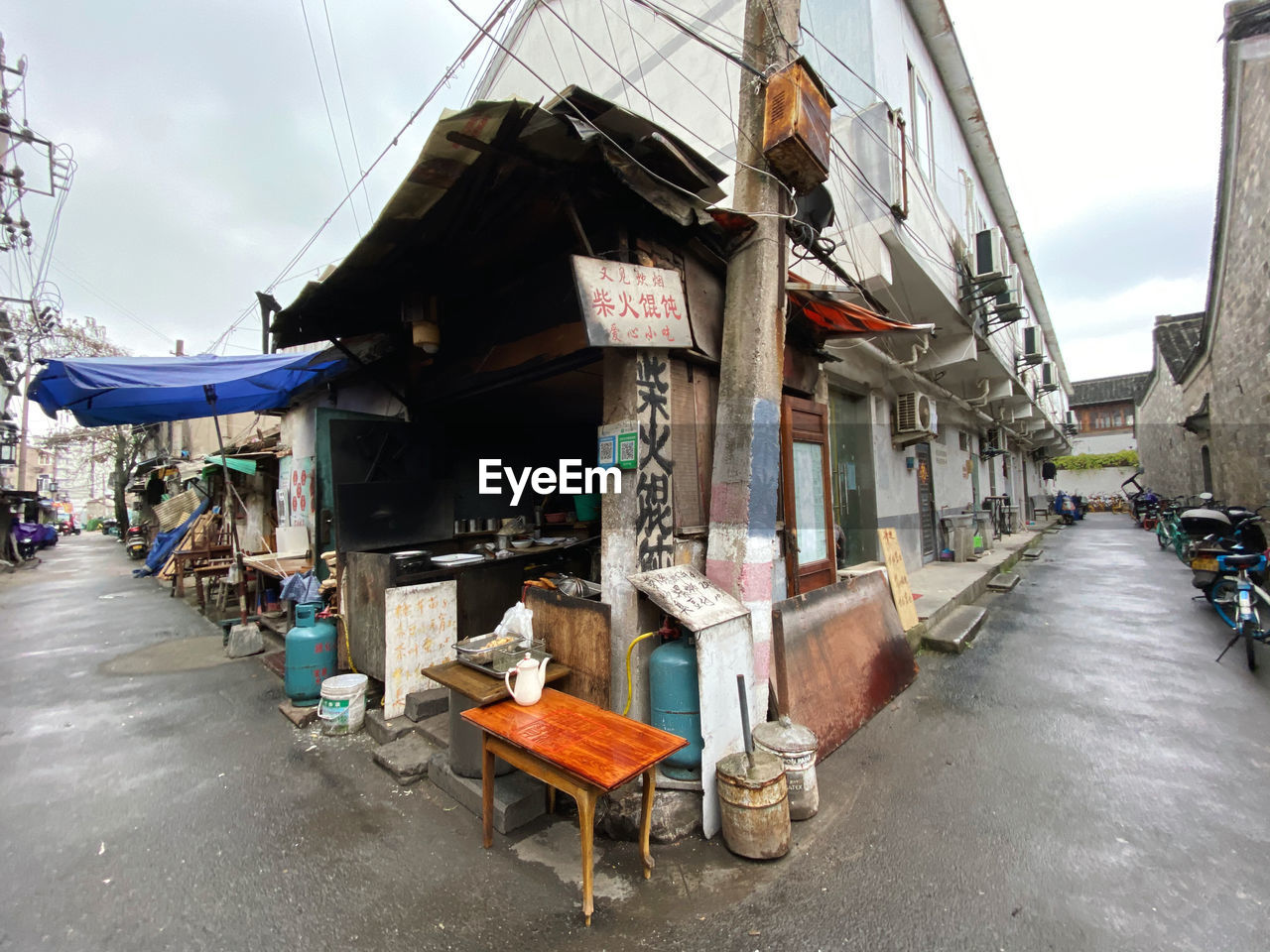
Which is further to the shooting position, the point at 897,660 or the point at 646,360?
the point at 897,660

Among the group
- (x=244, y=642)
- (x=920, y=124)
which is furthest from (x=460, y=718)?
(x=920, y=124)

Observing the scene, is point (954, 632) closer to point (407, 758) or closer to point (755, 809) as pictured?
point (755, 809)

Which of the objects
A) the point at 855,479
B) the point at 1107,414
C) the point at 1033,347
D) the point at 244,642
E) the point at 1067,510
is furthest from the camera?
the point at 1107,414

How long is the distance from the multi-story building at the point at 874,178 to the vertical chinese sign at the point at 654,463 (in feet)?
7.06

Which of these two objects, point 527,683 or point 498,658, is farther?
point 498,658

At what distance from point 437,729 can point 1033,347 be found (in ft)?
60.2

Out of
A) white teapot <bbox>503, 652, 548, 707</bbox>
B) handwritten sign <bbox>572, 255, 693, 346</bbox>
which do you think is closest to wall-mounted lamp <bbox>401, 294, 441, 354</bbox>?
handwritten sign <bbox>572, 255, 693, 346</bbox>

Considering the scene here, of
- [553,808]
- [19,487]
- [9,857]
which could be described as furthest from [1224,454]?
[19,487]

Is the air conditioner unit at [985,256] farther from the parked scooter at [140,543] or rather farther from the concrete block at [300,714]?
the parked scooter at [140,543]

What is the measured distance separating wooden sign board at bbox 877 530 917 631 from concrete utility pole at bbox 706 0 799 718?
→ 10.4 feet

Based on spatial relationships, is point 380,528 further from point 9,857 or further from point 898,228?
point 898,228

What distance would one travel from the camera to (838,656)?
14.0ft

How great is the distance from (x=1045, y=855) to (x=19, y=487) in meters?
27.0

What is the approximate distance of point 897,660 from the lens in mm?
4996
